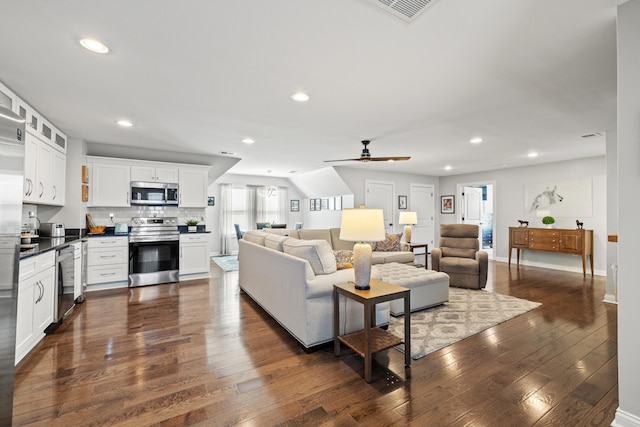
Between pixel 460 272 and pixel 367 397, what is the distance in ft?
10.7

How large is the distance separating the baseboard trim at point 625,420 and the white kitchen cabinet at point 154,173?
19.6 feet

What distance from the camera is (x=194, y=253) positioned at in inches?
209

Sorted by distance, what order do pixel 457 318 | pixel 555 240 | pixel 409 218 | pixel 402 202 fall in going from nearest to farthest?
pixel 457 318 → pixel 555 240 → pixel 409 218 → pixel 402 202

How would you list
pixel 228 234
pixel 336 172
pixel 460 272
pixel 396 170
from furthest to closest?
pixel 228 234, pixel 396 170, pixel 336 172, pixel 460 272

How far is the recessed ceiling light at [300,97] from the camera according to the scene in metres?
2.86

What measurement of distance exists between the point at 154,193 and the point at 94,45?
11.6 ft

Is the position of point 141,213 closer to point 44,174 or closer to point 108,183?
point 108,183

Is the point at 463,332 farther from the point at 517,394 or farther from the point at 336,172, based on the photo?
the point at 336,172

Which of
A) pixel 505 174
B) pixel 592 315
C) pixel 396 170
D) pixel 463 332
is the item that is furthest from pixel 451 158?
pixel 463 332

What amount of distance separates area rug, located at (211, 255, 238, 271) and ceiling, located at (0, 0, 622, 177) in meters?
3.08

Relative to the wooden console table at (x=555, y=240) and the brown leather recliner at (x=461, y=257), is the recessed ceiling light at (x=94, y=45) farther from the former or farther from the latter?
the wooden console table at (x=555, y=240)

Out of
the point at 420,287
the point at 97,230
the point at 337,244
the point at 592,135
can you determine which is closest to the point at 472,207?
the point at 592,135

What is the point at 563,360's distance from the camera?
7.85 feet

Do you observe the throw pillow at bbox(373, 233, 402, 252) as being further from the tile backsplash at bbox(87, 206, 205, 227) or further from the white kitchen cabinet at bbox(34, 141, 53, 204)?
the white kitchen cabinet at bbox(34, 141, 53, 204)
